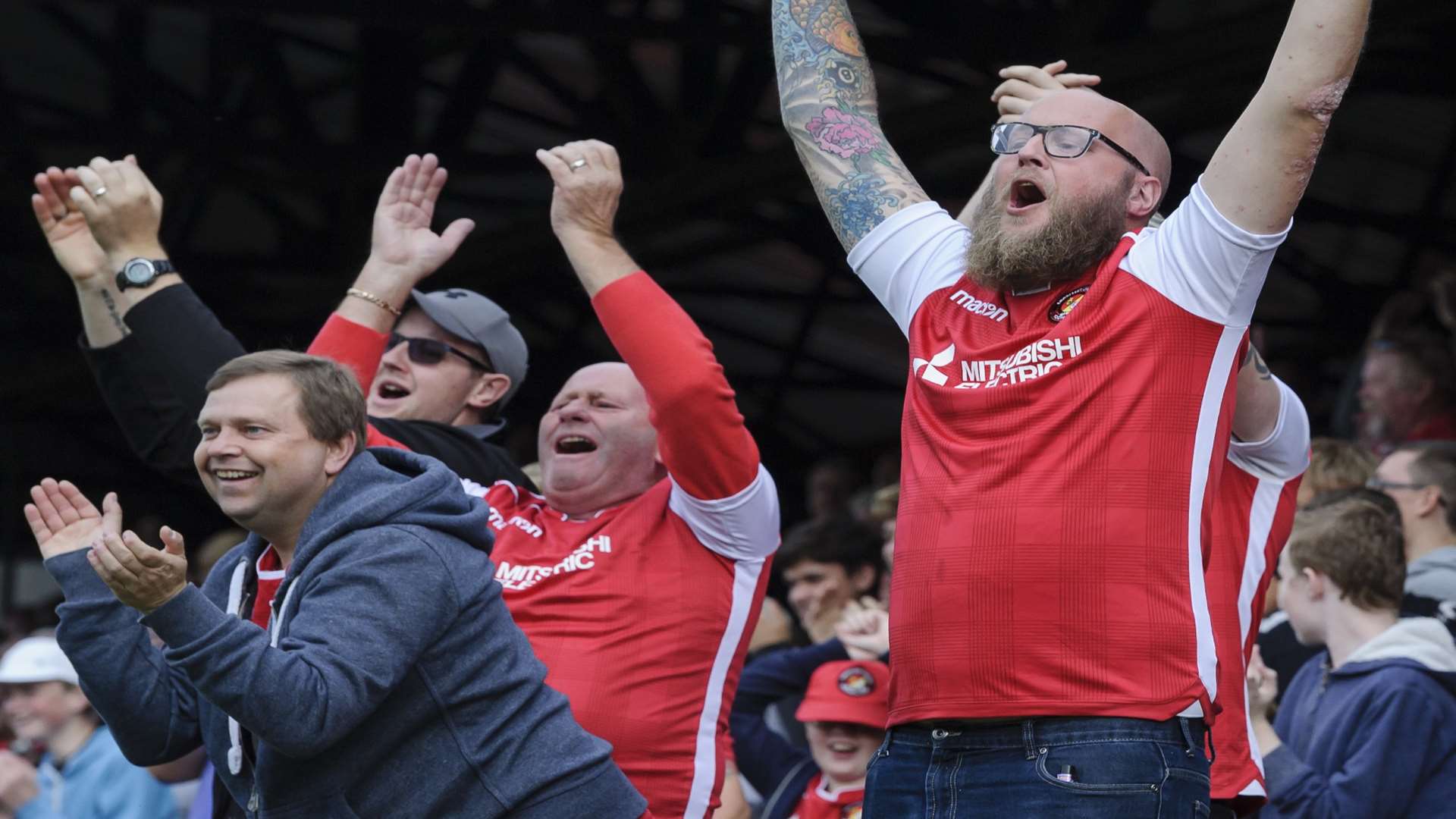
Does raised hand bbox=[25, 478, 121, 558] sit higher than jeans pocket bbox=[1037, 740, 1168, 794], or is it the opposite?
raised hand bbox=[25, 478, 121, 558]

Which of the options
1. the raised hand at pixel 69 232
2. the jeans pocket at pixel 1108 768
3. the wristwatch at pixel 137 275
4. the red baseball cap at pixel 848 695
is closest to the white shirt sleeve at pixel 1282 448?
the jeans pocket at pixel 1108 768

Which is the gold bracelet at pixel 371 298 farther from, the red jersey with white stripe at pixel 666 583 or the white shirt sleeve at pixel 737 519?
the white shirt sleeve at pixel 737 519

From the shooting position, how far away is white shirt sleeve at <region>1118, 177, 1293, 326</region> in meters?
2.38

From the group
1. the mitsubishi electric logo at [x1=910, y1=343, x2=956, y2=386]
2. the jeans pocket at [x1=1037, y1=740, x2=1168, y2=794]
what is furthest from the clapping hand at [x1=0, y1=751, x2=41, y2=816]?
the jeans pocket at [x1=1037, y1=740, x2=1168, y2=794]

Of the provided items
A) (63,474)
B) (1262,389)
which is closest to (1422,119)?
(1262,389)

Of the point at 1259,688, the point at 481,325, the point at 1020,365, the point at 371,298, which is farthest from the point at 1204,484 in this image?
the point at 481,325

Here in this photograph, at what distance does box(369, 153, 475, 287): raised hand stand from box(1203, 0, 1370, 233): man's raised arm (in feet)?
6.01

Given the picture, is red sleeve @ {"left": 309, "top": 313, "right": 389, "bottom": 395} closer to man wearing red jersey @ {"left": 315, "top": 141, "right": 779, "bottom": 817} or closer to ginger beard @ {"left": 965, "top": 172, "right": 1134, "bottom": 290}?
man wearing red jersey @ {"left": 315, "top": 141, "right": 779, "bottom": 817}

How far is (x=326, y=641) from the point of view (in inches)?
98.3

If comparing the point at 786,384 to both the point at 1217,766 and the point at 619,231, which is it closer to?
the point at 619,231

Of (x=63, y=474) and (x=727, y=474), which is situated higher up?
(x=727, y=474)

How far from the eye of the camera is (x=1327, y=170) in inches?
430

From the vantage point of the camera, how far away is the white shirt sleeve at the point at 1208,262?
7.82 ft

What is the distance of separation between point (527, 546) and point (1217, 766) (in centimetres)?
138
